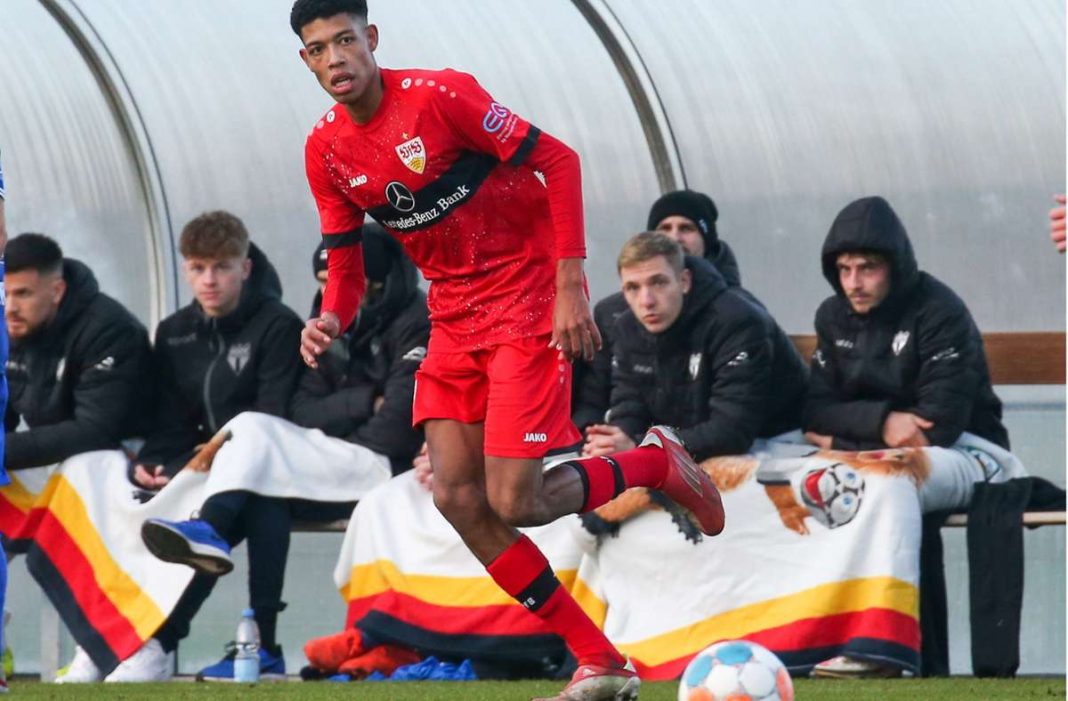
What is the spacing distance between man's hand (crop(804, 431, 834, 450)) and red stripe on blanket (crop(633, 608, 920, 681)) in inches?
32.3

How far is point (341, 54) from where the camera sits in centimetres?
586

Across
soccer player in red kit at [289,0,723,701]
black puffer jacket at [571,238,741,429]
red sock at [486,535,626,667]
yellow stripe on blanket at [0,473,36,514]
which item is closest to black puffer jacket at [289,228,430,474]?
black puffer jacket at [571,238,741,429]

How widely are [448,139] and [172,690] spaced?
2.38 meters

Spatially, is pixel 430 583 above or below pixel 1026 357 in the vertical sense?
below

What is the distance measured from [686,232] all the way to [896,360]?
1166 millimetres

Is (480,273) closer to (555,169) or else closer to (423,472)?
(555,169)

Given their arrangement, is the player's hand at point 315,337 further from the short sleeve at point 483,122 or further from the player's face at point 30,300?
the player's face at point 30,300

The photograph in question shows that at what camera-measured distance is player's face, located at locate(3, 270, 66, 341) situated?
873 centimetres

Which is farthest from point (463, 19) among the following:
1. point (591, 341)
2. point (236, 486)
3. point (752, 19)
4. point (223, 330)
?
point (591, 341)

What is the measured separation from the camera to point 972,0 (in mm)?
9328

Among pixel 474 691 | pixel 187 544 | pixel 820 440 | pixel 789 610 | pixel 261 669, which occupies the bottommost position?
pixel 261 669

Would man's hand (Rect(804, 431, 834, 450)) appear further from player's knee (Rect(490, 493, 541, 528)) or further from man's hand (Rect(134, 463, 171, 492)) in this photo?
man's hand (Rect(134, 463, 171, 492))

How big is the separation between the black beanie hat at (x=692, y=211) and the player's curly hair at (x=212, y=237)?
1.66m

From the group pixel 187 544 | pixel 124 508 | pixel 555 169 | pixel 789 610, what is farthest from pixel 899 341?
pixel 124 508
